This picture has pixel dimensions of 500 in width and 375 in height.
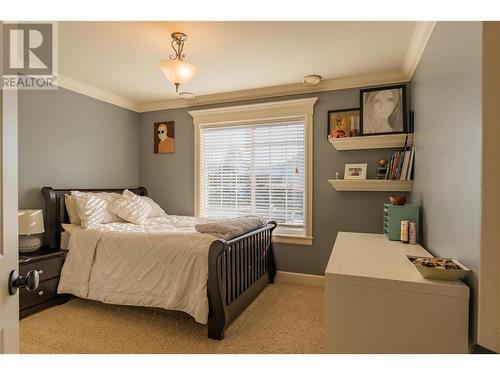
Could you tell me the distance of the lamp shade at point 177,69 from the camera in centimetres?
201

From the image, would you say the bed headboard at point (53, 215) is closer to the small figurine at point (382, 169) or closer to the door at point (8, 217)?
the door at point (8, 217)

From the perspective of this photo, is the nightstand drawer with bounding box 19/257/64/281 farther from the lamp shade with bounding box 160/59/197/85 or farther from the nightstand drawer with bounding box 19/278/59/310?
the lamp shade with bounding box 160/59/197/85

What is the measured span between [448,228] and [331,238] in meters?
1.81

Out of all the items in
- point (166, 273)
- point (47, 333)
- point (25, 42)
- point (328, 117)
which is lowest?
point (47, 333)

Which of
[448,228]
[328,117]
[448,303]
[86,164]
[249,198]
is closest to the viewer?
[448,303]

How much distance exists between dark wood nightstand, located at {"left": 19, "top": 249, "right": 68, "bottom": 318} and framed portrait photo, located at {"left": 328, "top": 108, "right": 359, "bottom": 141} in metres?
3.00

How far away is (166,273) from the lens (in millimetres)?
2146

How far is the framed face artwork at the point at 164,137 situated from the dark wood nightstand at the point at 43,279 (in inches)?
74.4

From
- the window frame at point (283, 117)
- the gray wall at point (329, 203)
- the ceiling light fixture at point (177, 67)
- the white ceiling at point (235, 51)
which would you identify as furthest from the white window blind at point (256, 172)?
the ceiling light fixture at point (177, 67)

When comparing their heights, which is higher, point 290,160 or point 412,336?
point 290,160

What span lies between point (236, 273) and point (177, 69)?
1.74 meters

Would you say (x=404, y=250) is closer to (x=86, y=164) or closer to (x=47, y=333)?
(x=47, y=333)
